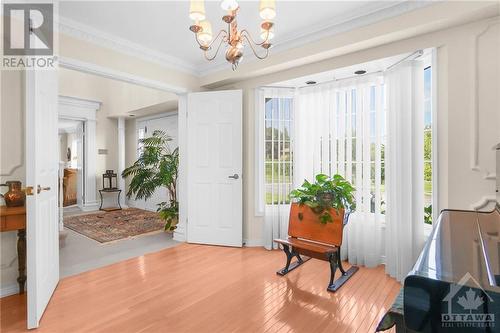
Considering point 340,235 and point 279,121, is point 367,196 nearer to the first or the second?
point 340,235

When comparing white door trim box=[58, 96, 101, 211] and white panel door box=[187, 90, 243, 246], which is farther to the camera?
white door trim box=[58, 96, 101, 211]

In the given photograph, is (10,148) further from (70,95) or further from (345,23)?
(70,95)

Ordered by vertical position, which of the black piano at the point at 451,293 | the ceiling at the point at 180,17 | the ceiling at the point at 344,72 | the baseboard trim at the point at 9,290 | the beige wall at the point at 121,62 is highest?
the ceiling at the point at 180,17

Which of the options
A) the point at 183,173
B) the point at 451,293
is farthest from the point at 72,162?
the point at 451,293

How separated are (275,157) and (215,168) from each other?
880mm

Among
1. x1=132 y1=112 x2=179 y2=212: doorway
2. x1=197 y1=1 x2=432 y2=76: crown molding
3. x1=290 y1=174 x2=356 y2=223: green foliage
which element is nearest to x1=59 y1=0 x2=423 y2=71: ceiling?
x1=197 y1=1 x2=432 y2=76: crown molding

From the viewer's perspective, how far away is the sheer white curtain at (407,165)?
2564 mm

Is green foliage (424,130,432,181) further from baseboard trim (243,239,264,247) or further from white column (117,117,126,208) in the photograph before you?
white column (117,117,126,208)

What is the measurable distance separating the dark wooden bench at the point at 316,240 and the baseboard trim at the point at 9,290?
8.12 feet

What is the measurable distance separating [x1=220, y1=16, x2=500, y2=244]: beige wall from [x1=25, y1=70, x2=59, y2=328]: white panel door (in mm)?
3134

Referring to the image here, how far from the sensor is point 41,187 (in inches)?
78.5

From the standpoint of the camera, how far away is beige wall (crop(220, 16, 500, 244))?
A: 211 cm

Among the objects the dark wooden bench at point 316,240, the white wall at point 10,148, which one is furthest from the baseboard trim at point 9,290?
the dark wooden bench at point 316,240

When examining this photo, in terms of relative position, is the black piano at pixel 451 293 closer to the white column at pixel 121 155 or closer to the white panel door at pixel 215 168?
the white panel door at pixel 215 168
